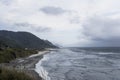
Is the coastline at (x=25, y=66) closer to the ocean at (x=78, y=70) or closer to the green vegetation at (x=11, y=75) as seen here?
the ocean at (x=78, y=70)

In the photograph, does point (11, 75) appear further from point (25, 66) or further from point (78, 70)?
point (25, 66)

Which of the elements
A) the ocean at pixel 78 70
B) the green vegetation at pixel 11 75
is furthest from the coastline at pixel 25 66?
the green vegetation at pixel 11 75

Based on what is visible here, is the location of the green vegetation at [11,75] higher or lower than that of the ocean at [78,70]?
higher

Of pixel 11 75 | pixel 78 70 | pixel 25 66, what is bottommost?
pixel 78 70

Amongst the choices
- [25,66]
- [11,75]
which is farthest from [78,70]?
[11,75]

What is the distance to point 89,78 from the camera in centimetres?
3297

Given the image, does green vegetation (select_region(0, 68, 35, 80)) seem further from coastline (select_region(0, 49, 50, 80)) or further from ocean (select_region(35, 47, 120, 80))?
ocean (select_region(35, 47, 120, 80))

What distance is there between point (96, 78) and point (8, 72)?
16926 millimetres

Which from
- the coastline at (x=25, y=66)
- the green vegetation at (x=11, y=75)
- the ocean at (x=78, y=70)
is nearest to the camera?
the green vegetation at (x=11, y=75)

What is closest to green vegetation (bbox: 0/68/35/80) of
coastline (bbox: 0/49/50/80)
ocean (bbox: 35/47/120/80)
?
coastline (bbox: 0/49/50/80)

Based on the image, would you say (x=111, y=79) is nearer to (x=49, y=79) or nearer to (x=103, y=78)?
(x=103, y=78)

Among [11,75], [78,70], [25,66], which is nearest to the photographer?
[11,75]

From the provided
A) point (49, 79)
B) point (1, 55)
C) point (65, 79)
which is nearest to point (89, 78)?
point (65, 79)

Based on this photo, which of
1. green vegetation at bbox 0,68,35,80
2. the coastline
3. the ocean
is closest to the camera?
green vegetation at bbox 0,68,35,80
